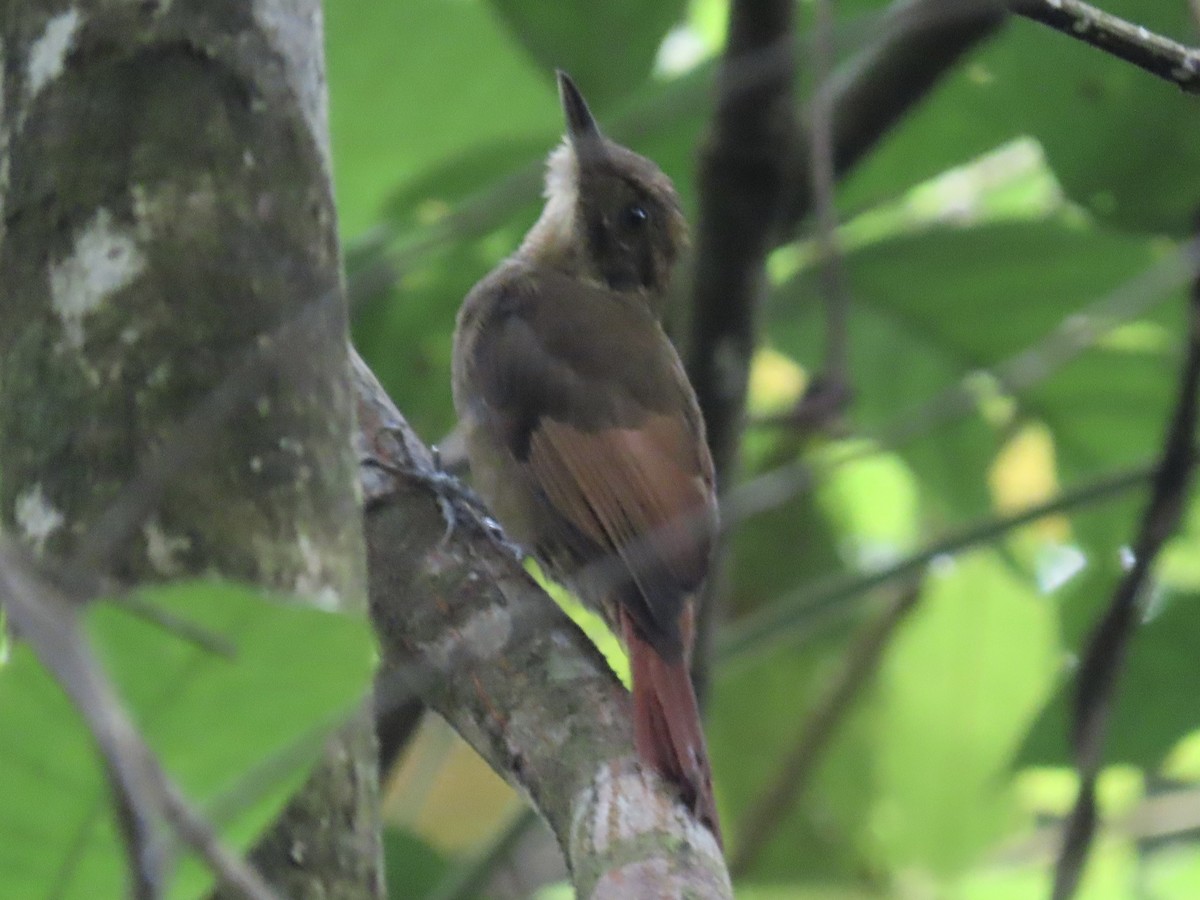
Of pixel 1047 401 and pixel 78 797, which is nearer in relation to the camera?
pixel 78 797

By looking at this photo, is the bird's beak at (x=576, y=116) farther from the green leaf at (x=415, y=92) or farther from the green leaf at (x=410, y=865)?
the green leaf at (x=410, y=865)

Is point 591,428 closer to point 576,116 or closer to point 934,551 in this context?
point 576,116

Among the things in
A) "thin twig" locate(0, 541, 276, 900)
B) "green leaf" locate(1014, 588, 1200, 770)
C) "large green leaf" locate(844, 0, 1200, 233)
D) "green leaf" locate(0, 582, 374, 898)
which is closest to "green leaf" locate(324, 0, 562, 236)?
"large green leaf" locate(844, 0, 1200, 233)

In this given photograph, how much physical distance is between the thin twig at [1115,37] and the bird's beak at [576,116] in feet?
5.03

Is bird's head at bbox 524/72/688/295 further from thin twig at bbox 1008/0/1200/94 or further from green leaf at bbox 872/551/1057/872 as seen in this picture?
thin twig at bbox 1008/0/1200/94

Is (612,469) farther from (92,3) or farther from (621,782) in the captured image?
(92,3)

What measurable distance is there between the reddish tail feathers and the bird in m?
0.34

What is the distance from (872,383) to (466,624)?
5.26ft

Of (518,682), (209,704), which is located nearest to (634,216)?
(518,682)

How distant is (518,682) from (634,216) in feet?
7.66

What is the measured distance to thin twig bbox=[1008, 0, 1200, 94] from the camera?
171 cm

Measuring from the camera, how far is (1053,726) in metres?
2.61

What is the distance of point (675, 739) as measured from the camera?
198 centimetres

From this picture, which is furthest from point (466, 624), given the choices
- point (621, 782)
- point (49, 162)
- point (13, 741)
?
point (13, 741)
